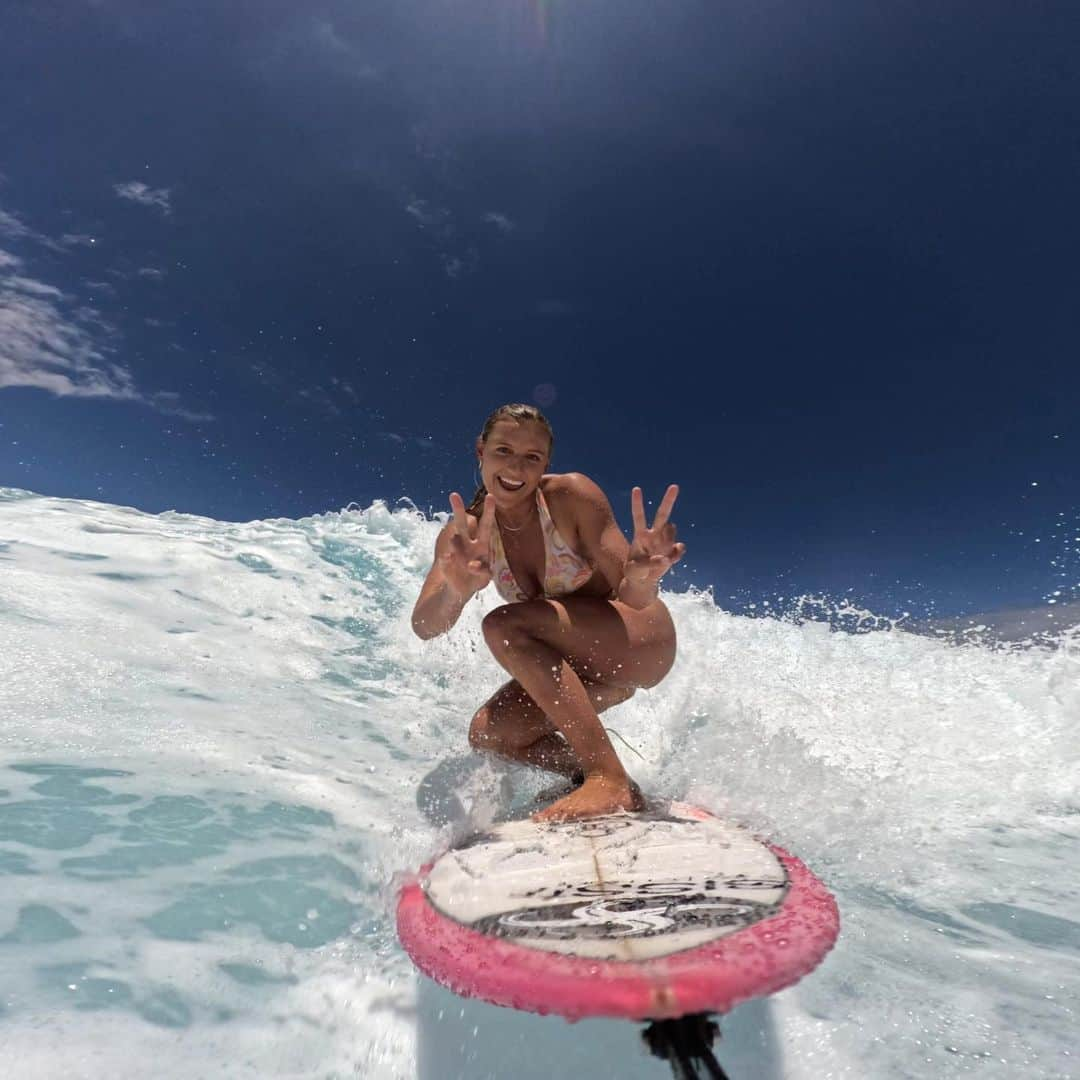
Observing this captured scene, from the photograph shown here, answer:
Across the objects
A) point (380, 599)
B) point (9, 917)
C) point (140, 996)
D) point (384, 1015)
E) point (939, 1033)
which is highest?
point (380, 599)

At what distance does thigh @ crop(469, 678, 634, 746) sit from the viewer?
3.66 metres

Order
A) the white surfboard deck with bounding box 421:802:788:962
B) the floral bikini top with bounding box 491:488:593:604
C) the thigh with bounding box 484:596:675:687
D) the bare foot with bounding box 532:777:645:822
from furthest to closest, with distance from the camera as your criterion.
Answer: the floral bikini top with bounding box 491:488:593:604 < the thigh with bounding box 484:596:675:687 < the bare foot with bounding box 532:777:645:822 < the white surfboard deck with bounding box 421:802:788:962

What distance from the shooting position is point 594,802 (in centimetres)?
280

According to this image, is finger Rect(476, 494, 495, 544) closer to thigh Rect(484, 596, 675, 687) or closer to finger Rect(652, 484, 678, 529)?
thigh Rect(484, 596, 675, 687)

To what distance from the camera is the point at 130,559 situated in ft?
26.2

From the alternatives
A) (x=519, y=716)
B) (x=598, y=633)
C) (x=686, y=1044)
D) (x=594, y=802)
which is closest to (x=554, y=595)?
(x=598, y=633)

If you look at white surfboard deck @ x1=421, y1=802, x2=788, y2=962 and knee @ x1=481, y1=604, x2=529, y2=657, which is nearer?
white surfboard deck @ x1=421, y1=802, x2=788, y2=962

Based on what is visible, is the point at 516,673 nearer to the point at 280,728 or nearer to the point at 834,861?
the point at 834,861

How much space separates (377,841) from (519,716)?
1086mm

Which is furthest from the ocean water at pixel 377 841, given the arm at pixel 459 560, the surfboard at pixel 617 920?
the arm at pixel 459 560

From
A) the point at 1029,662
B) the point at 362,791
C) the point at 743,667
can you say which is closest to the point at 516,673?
the point at 362,791

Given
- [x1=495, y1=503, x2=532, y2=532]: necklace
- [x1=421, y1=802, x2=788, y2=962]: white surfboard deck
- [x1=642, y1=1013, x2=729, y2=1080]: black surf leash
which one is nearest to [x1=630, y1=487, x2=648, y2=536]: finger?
[x1=495, y1=503, x2=532, y2=532]: necklace

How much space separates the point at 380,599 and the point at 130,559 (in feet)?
10.7

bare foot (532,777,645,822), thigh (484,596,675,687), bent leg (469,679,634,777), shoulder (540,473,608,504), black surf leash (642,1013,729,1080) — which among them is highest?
shoulder (540,473,608,504)
